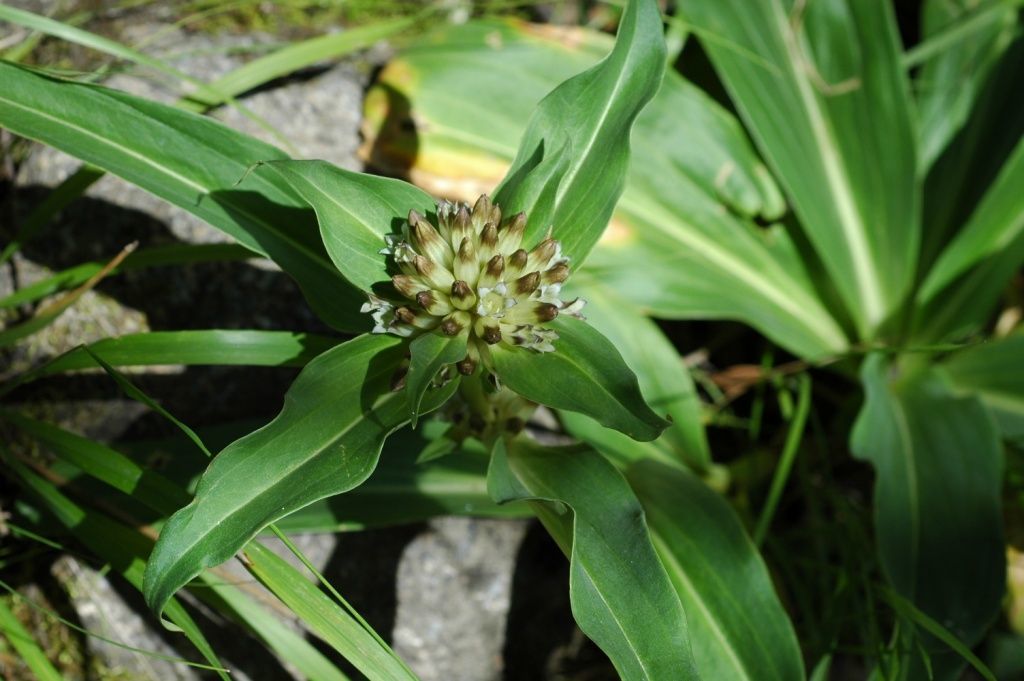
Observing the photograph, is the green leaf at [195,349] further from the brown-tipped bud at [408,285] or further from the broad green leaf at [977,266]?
the broad green leaf at [977,266]

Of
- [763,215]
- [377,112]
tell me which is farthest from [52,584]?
[763,215]

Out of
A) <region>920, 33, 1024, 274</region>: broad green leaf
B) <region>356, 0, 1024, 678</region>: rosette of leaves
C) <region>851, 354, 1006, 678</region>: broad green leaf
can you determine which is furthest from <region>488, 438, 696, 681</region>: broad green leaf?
<region>920, 33, 1024, 274</region>: broad green leaf

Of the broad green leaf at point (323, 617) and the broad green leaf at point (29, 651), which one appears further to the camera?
the broad green leaf at point (29, 651)

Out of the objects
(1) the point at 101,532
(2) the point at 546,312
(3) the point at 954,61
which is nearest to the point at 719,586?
(2) the point at 546,312

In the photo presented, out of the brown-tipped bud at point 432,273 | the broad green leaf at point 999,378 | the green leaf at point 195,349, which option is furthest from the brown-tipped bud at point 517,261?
the broad green leaf at point 999,378

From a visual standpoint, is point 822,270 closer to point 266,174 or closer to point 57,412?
point 266,174

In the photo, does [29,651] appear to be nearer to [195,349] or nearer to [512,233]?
[195,349]
